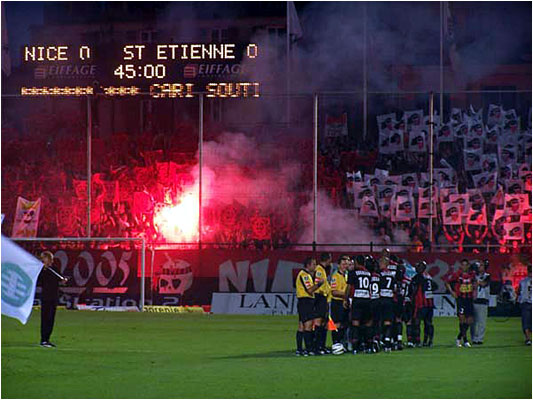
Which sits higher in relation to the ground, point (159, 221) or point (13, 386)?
point (159, 221)

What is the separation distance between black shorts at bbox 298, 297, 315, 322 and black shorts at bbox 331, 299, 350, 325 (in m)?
0.84

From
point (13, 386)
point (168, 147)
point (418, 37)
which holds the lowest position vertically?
point (13, 386)

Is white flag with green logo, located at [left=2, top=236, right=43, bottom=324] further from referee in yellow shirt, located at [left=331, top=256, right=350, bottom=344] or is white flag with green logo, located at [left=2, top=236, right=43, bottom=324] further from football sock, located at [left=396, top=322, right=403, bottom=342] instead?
football sock, located at [left=396, top=322, right=403, bottom=342]

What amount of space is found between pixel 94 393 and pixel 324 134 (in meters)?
24.3

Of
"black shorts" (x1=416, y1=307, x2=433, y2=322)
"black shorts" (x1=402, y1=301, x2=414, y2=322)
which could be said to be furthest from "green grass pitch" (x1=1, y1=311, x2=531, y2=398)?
"black shorts" (x1=402, y1=301, x2=414, y2=322)

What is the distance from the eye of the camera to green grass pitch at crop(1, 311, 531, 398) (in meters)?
16.0

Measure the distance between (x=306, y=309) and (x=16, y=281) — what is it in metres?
7.92

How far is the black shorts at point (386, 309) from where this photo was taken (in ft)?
71.2

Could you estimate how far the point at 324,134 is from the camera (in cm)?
3922

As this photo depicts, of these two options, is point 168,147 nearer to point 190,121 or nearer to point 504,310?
point 190,121

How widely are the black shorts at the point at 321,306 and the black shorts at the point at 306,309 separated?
0.48 feet

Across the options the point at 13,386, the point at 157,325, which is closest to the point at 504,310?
the point at 157,325

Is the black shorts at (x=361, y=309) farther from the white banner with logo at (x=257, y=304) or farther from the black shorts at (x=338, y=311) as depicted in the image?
the white banner with logo at (x=257, y=304)

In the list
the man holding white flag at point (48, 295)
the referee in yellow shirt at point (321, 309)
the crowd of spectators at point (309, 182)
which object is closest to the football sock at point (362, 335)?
the referee in yellow shirt at point (321, 309)
